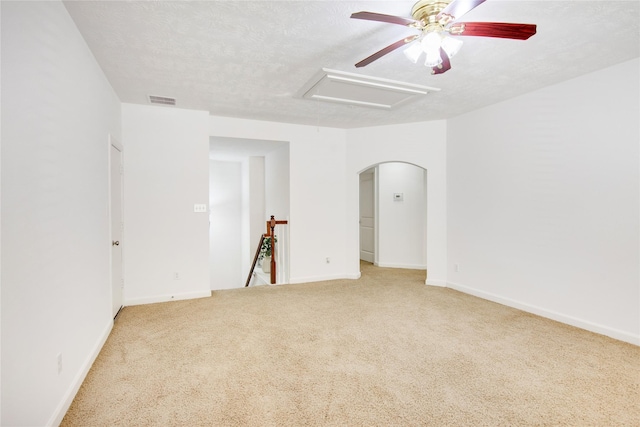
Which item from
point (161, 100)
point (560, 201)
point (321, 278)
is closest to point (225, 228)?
point (321, 278)

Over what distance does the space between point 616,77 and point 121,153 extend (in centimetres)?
544

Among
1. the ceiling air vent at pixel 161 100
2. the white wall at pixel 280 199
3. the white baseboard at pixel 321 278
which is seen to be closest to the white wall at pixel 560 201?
the white baseboard at pixel 321 278

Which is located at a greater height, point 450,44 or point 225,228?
point 450,44

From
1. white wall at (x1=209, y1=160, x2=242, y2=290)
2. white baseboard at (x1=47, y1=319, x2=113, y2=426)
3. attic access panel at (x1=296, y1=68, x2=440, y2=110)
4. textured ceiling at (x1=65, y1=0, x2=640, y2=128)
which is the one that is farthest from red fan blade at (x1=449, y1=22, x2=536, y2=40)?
white wall at (x1=209, y1=160, x2=242, y2=290)

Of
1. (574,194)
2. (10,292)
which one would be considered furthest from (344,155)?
(10,292)

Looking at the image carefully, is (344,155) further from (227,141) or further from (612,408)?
(612,408)

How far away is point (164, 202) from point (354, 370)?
3.26m

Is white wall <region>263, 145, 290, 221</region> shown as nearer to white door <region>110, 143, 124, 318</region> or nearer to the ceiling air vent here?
the ceiling air vent

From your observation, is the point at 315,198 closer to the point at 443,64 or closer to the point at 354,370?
the point at 354,370

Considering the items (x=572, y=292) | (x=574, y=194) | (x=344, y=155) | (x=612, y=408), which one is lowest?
(x=612, y=408)

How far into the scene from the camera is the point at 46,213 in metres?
1.85

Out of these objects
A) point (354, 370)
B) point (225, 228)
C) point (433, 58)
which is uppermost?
point (433, 58)

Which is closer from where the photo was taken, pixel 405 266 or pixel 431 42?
pixel 431 42

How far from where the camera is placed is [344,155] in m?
5.69
